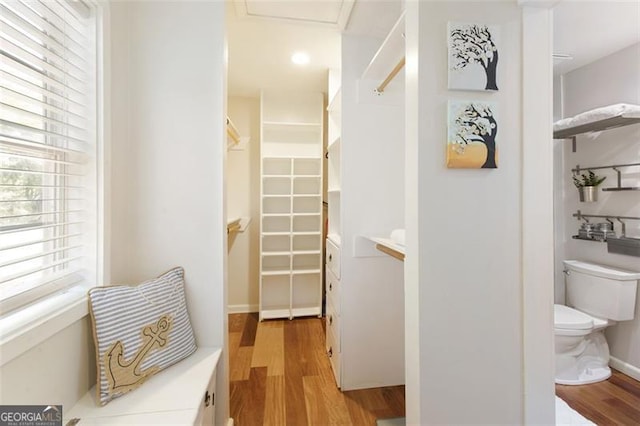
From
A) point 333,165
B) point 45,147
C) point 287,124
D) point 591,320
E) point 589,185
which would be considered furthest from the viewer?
point 287,124

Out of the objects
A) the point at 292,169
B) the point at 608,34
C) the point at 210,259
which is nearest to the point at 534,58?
the point at 608,34

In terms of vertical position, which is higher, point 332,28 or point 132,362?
point 332,28

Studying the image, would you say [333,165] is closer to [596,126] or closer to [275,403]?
[275,403]

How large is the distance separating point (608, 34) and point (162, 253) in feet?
10.6

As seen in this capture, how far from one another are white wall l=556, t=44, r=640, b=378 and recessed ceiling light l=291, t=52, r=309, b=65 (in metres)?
2.40

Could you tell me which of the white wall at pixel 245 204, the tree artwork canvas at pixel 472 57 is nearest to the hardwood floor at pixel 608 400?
the tree artwork canvas at pixel 472 57

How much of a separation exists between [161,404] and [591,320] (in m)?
2.76

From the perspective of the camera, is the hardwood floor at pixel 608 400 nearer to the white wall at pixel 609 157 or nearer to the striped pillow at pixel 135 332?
the white wall at pixel 609 157

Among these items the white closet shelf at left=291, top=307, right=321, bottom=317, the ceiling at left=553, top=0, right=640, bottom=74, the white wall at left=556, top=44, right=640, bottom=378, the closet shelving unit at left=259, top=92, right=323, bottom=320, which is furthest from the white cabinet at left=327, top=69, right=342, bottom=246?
the white wall at left=556, top=44, right=640, bottom=378

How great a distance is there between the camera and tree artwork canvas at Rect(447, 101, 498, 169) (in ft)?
3.34

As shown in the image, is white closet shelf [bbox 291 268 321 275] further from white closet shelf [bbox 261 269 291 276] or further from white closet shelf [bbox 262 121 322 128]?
white closet shelf [bbox 262 121 322 128]

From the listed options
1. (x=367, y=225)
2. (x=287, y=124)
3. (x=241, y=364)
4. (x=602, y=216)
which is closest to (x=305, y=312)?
(x=241, y=364)

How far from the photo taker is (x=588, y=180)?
89.0 inches

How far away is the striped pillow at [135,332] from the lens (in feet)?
3.29
